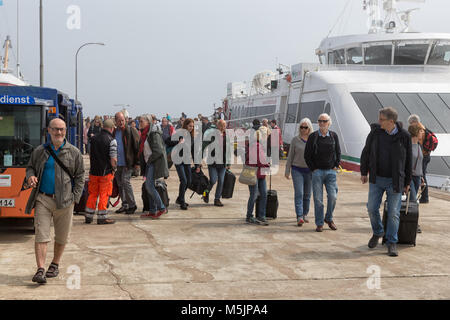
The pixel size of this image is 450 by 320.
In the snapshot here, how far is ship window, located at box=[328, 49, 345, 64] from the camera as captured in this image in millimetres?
25877

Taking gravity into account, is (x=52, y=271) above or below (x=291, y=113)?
below

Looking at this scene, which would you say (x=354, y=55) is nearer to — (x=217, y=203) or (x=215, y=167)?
(x=215, y=167)

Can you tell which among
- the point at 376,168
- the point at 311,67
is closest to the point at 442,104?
the point at 311,67

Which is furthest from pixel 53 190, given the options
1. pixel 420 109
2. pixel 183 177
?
pixel 420 109

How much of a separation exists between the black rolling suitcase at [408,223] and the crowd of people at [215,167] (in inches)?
9.9

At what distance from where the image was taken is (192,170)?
37.5 ft

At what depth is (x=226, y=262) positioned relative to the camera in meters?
6.88

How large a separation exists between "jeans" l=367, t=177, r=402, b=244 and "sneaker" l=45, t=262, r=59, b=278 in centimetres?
425

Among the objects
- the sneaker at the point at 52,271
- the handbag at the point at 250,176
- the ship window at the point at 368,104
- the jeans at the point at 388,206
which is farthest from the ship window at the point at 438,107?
the sneaker at the point at 52,271

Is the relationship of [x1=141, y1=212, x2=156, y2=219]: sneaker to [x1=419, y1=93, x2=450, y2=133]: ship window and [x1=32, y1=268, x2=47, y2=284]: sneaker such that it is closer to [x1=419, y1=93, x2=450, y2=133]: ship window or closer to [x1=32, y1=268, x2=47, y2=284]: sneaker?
[x1=32, y1=268, x2=47, y2=284]: sneaker

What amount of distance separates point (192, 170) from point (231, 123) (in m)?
34.1

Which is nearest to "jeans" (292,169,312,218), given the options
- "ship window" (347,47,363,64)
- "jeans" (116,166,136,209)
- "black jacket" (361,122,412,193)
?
"black jacket" (361,122,412,193)

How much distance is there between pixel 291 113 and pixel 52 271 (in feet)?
74.6
